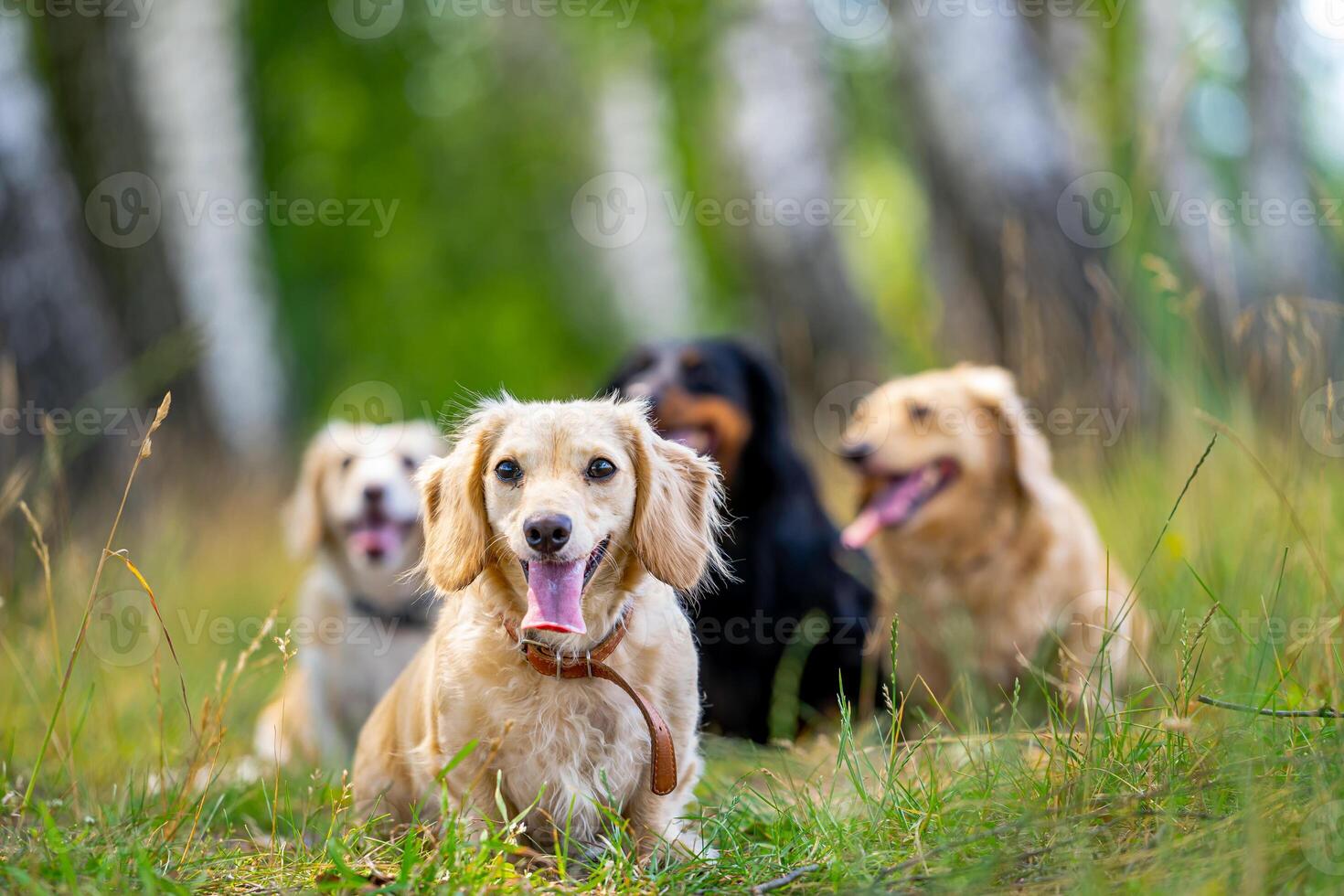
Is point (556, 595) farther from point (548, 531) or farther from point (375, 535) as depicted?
point (375, 535)

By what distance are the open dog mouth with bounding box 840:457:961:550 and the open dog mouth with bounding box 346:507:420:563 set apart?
4.40 ft

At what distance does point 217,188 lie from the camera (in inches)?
323

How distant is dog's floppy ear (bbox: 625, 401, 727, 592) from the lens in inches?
84.1

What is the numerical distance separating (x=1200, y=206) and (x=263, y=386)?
654 centimetres

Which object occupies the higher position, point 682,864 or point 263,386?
point 263,386

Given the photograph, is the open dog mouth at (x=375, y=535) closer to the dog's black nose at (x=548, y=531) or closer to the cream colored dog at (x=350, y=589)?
the cream colored dog at (x=350, y=589)

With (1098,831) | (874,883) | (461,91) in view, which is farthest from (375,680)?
(461,91)

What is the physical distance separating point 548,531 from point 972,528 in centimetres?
187

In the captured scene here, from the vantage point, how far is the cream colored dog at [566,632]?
82.8 inches

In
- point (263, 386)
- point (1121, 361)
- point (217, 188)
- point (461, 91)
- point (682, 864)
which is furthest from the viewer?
point (461, 91)

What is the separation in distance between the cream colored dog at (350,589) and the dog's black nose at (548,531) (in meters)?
1.41

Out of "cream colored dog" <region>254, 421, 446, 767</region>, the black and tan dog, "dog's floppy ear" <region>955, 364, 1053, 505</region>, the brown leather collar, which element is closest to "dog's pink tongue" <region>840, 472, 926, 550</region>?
the black and tan dog

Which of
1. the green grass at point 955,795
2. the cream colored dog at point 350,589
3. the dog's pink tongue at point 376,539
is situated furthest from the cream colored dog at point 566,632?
the dog's pink tongue at point 376,539

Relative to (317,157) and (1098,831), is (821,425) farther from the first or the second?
(317,157)
